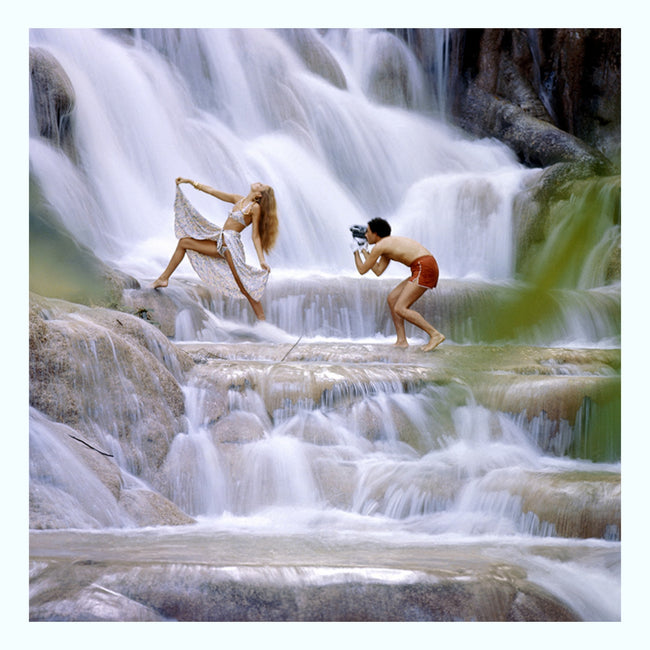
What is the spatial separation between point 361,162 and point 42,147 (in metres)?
2.20

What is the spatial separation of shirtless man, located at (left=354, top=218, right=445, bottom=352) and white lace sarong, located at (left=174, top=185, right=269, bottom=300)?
71 cm

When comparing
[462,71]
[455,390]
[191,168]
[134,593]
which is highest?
[462,71]

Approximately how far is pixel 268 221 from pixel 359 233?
63 centimetres

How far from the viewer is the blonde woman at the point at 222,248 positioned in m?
6.56

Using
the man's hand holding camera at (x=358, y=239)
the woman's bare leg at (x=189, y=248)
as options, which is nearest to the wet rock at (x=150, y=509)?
the woman's bare leg at (x=189, y=248)

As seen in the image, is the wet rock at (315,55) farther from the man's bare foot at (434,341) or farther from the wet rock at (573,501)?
the wet rock at (573,501)

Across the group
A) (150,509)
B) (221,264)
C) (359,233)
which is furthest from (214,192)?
(150,509)

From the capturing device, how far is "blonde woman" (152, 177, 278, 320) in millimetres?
6559

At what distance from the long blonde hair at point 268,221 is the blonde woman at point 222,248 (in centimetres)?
2

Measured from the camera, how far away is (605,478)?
5.95 m

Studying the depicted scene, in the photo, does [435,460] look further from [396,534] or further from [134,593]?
[134,593]

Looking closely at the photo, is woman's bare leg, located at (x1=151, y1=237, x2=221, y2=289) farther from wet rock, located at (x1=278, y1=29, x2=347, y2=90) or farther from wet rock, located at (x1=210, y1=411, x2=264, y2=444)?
wet rock, located at (x1=278, y1=29, x2=347, y2=90)

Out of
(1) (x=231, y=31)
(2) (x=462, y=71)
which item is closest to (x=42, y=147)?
(1) (x=231, y=31)

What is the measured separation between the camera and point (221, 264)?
21.6 ft
